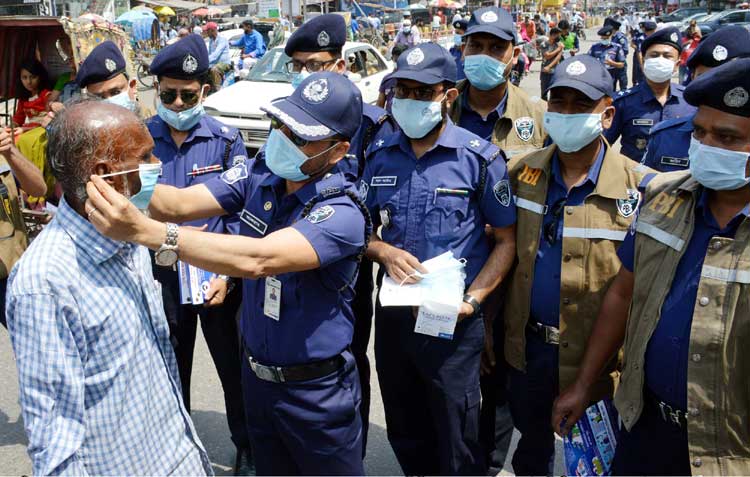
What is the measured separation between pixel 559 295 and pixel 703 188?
2.65 feet

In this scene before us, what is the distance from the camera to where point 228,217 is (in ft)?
12.4

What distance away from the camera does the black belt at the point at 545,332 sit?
303cm

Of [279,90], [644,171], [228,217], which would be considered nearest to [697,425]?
[644,171]

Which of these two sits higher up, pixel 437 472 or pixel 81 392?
pixel 81 392

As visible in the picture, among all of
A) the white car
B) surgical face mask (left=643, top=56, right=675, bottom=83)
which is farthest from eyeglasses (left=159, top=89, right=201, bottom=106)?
the white car

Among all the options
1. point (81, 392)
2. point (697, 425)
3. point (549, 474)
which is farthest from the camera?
point (549, 474)

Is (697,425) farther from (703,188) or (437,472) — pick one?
(437,472)

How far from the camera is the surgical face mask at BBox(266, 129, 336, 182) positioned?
101 inches

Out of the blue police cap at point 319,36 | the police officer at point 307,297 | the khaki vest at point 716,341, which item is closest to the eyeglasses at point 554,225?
the khaki vest at point 716,341

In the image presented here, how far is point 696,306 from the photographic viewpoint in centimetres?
222

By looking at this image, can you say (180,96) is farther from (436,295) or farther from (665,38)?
(665,38)

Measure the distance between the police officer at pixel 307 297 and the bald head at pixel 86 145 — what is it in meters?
0.59

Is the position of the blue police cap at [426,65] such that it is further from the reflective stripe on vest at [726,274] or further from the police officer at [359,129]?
the reflective stripe on vest at [726,274]

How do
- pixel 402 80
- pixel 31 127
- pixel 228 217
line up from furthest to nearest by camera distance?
pixel 31 127, pixel 228 217, pixel 402 80
